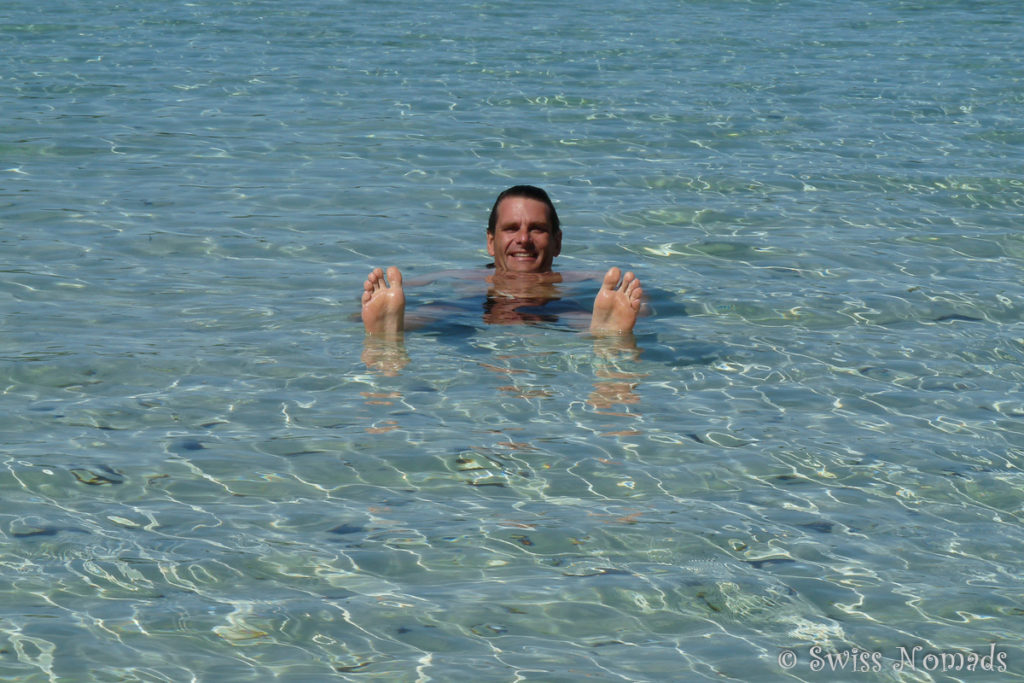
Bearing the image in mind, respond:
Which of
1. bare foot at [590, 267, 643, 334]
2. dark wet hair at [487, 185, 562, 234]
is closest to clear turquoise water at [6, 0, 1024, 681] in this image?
bare foot at [590, 267, 643, 334]

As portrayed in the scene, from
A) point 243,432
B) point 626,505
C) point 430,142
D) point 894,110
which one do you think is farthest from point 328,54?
point 626,505

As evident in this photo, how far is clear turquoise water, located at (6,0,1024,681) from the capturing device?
424cm

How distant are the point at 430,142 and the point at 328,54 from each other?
13.2 ft

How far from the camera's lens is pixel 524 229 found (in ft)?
25.1

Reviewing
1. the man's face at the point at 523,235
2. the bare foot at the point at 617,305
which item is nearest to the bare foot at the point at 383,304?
the bare foot at the point at 617,305

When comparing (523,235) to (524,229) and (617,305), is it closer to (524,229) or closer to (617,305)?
(524,229)

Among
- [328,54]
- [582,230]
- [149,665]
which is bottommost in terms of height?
[149,665]

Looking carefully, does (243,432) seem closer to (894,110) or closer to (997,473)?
(997,473)

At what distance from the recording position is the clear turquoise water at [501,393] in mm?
4242

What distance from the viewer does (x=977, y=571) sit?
4.57 m

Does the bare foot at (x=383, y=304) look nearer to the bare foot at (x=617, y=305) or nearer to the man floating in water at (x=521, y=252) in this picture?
the man floating in water at (x=521, y=252)

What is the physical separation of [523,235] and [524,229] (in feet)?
0.11

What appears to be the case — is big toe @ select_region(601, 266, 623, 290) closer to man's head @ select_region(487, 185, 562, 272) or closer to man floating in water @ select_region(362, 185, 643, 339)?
man floating in water @ select_region(362, 185, 643, 339)

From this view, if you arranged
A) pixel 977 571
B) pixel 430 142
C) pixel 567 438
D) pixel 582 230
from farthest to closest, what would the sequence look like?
pixel 430 142
pixel 582 230
pixel 567 438
pixel 977 571
